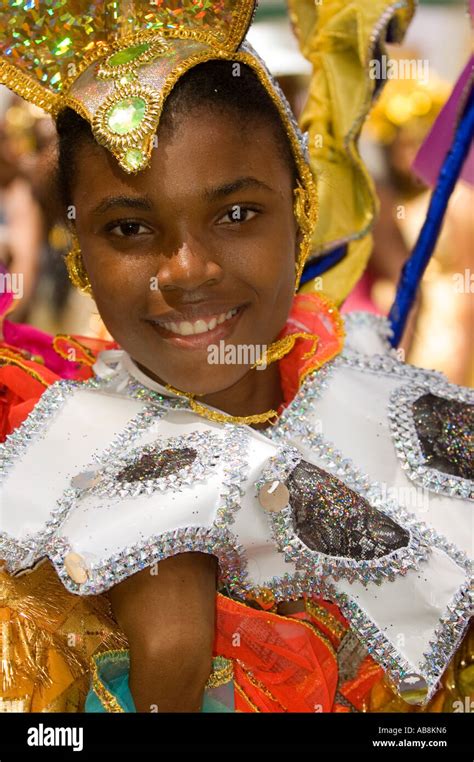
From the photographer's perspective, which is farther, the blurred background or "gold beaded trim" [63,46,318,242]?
the blurred background

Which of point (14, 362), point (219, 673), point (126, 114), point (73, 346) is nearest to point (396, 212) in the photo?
point (73, 346)

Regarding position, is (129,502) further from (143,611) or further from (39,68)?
(39,68)

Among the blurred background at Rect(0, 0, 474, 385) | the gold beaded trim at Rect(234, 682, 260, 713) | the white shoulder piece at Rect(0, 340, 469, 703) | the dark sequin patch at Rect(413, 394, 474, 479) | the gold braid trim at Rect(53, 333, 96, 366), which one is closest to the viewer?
the white shoulder piece at Rect(0, 340, 469, 703)

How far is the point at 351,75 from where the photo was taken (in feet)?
5.50

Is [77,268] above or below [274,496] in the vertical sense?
above

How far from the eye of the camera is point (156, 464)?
116 cm

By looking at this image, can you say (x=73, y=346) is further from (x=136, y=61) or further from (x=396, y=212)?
(x=396, y=212)

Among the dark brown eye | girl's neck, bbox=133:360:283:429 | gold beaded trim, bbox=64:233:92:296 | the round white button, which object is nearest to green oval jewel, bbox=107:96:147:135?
the dark brown eye

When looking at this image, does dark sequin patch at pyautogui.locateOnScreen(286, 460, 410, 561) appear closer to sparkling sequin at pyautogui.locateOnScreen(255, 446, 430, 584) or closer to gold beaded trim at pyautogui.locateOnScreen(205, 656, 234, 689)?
sparkling sequin at pyautogui.locateOnScreen(255, 446, 430, 584)

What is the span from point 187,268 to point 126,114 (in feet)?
0.62

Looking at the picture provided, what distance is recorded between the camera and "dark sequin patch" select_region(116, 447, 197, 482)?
1.14 m

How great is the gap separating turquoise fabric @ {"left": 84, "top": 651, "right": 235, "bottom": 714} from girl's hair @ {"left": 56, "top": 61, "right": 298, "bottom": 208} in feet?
1.90

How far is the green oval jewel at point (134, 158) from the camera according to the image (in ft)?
3.63
